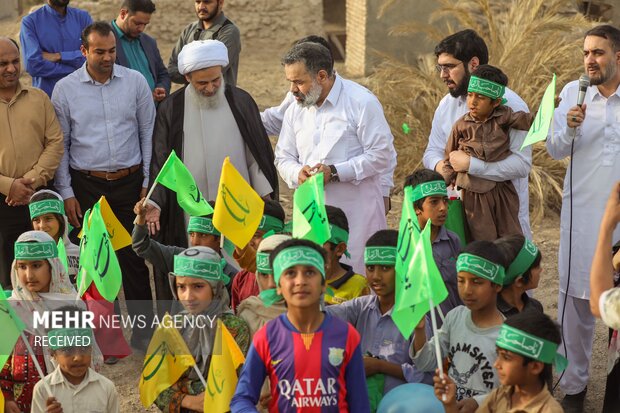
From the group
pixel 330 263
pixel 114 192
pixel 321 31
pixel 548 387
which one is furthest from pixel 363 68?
pixel 548 387

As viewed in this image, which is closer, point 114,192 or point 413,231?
point 413,231

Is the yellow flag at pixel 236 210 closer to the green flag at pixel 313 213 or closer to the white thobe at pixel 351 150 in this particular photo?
the green flag at pixel 313 213

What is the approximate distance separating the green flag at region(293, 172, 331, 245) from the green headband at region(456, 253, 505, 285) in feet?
2.26

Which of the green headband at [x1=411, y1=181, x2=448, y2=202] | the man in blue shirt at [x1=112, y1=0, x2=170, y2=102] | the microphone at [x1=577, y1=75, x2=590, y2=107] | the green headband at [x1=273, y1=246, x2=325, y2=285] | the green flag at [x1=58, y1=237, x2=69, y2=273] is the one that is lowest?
the green headband at [x1=273, y1=246, x2=325, y2=285]

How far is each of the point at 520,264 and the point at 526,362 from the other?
1.07 metres

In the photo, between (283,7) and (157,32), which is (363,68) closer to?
(283,7)

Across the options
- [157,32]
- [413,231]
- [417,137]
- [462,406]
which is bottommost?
[462,406]

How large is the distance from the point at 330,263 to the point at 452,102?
5.36ft

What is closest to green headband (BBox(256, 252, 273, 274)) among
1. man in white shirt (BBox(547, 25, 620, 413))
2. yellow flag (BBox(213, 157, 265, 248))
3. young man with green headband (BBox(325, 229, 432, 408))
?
young man with green headband (BBox(325, 229, 432, 408))

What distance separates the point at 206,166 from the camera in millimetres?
7211

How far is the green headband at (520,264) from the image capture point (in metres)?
5.53

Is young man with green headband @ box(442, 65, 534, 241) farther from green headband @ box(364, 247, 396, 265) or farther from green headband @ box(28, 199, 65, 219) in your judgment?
green headband @ box(28, 199, 65, 219)

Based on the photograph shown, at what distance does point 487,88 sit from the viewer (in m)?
6.32

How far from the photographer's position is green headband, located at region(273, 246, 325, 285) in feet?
15.3
